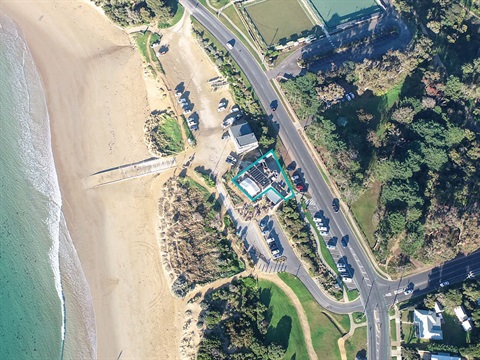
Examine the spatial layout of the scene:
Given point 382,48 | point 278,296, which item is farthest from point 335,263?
point 382,48

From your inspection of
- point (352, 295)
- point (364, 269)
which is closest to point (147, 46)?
point (364, 269)

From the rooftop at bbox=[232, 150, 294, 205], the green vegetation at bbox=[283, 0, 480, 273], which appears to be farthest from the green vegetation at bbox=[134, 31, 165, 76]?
the rooftop at bbox=[232, 150, 294, 205]

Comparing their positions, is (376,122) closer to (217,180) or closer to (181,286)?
(217,180)

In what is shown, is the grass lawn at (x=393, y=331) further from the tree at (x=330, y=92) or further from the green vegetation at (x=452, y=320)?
the tree at (x=330, y=92)

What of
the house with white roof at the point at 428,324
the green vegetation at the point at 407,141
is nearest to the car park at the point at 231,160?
the green vegetation at the point at 407,141

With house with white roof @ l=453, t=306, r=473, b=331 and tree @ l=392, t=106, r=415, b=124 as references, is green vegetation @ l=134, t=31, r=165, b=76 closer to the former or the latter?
tree @ l=392, t=106, r=415, b=124

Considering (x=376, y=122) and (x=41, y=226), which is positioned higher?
(x=41, y=226)
